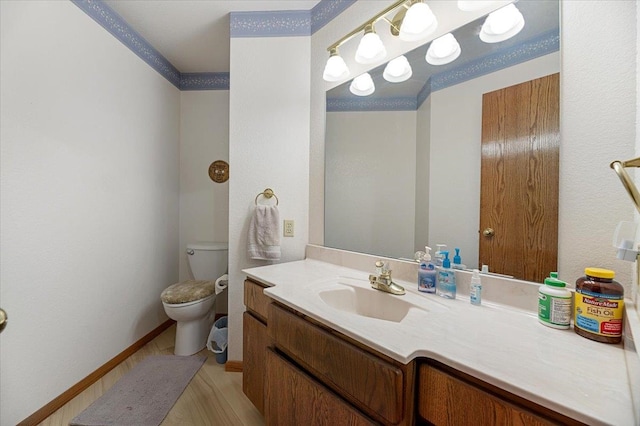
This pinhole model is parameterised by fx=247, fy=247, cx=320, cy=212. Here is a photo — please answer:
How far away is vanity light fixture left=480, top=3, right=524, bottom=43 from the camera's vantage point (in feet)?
2.81

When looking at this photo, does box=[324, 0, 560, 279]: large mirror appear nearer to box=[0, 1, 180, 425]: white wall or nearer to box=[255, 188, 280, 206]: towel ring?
box=[255, 188, 280, 206]: towel ring

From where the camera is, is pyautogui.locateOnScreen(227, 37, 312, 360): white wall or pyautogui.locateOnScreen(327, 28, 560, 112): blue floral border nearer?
pyautogui.locateOnScreen(327, 28, 560, 112): blue floral border

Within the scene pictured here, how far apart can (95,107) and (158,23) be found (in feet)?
2.60

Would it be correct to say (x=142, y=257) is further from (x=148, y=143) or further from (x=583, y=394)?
(x=583, y=394)

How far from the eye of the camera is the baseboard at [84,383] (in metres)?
1.25

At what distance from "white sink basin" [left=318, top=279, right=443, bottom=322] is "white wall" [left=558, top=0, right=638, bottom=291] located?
52cm

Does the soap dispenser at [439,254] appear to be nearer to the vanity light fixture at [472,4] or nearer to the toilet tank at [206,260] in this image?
the vanity light fixture at [472,4]

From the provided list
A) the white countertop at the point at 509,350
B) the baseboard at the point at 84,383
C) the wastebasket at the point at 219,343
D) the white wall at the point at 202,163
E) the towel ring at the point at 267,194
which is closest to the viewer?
the white countertop at the point at 509,350

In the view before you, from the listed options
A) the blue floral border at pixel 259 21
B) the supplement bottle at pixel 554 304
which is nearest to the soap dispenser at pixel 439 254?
the supplement bottle at pixel 554 304

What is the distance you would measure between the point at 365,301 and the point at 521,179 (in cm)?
74

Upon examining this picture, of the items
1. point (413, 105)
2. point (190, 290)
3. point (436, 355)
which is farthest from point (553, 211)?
point (190, 290)

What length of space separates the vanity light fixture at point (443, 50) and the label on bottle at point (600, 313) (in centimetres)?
96

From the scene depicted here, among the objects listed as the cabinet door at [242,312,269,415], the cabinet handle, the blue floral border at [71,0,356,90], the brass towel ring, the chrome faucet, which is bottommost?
the cabinet door at [242,312,269,415]

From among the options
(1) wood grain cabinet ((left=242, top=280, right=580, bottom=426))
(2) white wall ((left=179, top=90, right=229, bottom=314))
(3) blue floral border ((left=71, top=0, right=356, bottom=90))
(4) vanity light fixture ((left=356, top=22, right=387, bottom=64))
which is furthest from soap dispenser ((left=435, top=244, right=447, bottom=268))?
(2) white wall ((left=179, top=90, right=229, bottom=314))
